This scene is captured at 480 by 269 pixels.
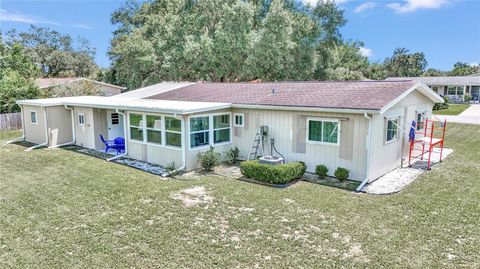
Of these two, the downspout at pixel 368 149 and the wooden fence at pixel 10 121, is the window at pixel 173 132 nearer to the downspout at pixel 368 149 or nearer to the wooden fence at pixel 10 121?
the downspout at pixel 368 149

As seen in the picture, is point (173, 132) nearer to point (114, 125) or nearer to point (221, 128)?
point (221, 128)

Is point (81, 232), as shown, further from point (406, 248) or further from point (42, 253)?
point (406, 248)

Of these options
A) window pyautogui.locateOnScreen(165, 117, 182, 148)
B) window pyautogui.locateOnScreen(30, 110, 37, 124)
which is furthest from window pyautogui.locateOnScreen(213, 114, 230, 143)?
window pyautogui.locateOnScreen(30, 110, 37, 124)

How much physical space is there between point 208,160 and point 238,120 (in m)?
2.32

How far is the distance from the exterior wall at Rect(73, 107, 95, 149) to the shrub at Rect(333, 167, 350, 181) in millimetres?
11009

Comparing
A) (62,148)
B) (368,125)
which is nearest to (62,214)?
(368,125)

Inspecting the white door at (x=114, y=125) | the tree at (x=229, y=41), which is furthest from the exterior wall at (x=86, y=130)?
the tree at (x=229, y=41)

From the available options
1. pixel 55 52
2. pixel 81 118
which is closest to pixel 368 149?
pixel 81 118

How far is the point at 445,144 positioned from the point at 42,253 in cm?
1716

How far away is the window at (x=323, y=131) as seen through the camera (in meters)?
10.2

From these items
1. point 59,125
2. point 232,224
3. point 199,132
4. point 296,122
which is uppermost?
point 296,122

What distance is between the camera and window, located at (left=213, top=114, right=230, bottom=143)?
40.5 feet

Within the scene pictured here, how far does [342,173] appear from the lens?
994 centimetres

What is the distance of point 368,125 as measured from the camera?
31.2ft
